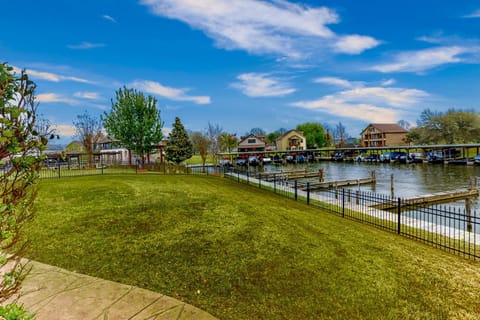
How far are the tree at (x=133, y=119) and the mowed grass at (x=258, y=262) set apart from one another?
2389 cm

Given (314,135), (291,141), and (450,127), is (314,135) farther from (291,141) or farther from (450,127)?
(450,127)

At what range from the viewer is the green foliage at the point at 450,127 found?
57.7 metres

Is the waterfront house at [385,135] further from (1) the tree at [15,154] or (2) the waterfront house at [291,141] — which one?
(1) the tree at [15,154]

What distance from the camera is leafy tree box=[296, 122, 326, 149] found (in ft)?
320

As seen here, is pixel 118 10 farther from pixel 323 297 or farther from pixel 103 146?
pixel 103 146

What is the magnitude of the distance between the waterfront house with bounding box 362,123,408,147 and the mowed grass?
82987 millimetres

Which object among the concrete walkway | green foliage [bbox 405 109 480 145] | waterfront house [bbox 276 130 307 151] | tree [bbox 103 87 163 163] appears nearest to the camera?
the concrete walkway

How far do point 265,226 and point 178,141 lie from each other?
32.8 m

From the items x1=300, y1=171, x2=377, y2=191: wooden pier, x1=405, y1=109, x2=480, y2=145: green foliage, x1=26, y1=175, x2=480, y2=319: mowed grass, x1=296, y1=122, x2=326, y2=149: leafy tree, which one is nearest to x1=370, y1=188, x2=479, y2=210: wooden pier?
x1=300, y1=171, x2=377, y2=191: wooden pier

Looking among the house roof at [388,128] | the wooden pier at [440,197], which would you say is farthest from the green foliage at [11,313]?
the house roof at [388,128]

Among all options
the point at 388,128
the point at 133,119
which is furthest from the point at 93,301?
the point at 388,128

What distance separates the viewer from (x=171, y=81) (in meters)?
39.2

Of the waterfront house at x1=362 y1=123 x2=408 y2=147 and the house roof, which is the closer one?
the waterfront house at x1=362 y1=123 x2=408 y2=147

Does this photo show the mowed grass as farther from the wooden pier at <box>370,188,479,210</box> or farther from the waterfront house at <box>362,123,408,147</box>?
the waterfront house at <box>362,123,408,147</box>
